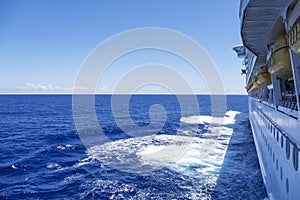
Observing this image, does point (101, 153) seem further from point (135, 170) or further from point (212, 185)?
point (212, 185)

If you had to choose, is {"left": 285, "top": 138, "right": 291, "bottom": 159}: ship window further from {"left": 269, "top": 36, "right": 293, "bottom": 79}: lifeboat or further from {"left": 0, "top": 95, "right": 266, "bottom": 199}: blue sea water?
{"left": 0, "top": 95, "right": 266, "bottom": 199}: blue sea water

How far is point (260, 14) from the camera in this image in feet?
20.8

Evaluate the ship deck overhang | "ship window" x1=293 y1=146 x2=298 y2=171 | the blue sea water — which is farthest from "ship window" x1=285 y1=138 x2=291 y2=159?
the blue sea water

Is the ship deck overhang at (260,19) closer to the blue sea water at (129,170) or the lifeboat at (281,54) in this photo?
the lifeboat at (281,54)

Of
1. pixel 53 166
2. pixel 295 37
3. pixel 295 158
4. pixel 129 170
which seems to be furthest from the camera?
pixel 53 166

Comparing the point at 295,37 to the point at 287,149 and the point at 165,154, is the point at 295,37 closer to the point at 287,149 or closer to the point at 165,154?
the point at 287,149

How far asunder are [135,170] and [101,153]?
5769mm

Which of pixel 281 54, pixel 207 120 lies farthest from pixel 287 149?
pixel 207 120

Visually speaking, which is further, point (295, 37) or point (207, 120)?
point (207, 120)

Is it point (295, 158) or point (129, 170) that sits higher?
point (295, 158)

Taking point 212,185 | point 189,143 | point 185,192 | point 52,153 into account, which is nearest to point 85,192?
point 185,192

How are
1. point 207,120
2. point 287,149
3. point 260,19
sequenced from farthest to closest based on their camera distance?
point 207,120 → point 260,19 → point 287,149

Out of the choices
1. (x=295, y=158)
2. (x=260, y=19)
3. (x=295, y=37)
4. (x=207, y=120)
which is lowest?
(x=207, y=120)

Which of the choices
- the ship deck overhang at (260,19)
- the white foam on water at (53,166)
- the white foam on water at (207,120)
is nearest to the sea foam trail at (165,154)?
the white foam on water at (53,166)
